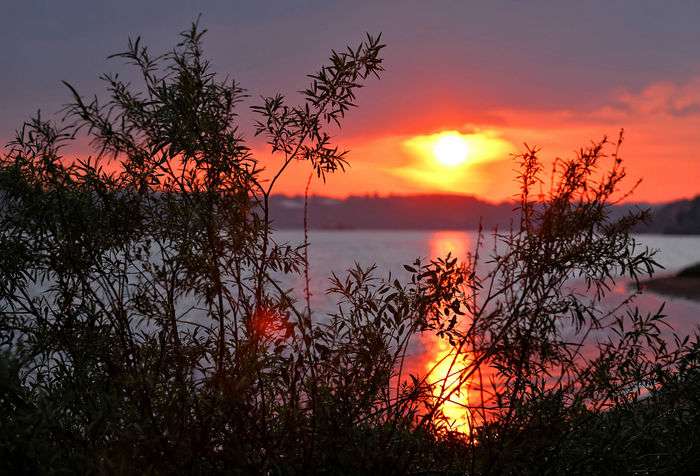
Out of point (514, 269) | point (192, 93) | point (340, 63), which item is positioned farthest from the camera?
point (514, 269)

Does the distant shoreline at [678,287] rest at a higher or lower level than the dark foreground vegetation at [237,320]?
lower

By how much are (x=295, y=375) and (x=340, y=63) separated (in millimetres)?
2813

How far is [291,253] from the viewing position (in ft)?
21.9

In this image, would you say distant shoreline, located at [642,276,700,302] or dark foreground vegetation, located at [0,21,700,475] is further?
distant shoreline, located at [642,276,700,302]

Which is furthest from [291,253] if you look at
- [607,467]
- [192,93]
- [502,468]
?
[607,467]

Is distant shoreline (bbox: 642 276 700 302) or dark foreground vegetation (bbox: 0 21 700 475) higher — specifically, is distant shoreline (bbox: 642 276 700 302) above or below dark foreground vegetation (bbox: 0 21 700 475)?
below

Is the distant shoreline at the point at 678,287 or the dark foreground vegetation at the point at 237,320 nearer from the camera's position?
the dark foreground vegetation at the point at 237,320

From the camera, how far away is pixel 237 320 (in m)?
6.63

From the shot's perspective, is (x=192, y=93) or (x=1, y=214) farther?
(x=1, y=214)

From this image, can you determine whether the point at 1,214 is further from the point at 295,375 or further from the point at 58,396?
the point at 295,375

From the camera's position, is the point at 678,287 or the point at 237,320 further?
the point at 678,287

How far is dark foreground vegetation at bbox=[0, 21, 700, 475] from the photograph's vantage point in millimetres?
5863

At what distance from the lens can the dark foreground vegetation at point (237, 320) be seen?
19.2 feet

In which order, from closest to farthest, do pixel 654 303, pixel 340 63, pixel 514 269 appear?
pixel 340 63, pixel 514 269, pixel 654 303
